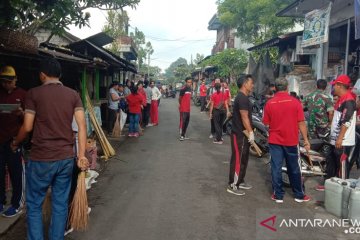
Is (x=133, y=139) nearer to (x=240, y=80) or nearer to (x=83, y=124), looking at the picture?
(x=240, y=80)

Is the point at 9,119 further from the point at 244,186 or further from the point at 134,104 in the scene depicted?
the point at 134,104

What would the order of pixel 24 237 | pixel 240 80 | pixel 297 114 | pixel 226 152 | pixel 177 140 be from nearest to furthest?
1. pixel 24 237
2. pixel 297 114
3. pixel 240 80
4. pixel 226 152
5. pixel 177 140

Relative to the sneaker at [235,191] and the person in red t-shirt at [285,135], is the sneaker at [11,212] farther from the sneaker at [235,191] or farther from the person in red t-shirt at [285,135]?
the person in red t-shirt at [285,135]

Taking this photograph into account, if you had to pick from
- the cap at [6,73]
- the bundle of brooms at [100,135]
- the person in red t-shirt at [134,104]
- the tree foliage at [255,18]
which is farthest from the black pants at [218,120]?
the tree foliage at [255,18]

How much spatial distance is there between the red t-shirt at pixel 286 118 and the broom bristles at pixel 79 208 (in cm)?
301

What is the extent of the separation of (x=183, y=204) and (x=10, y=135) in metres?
2.58

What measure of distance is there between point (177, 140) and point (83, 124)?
787cm

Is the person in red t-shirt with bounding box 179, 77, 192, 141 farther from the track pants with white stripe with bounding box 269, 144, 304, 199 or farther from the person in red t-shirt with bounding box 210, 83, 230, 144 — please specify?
the track pants with white stripe with bounding box 269, 144, 304, 199

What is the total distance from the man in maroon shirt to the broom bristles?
1111mm

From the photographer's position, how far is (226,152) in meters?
9.66

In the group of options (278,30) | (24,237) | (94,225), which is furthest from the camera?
(278,30)

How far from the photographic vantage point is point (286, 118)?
5562 millimetres

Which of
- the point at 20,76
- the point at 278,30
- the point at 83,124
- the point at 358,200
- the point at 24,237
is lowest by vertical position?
the point at 24,237

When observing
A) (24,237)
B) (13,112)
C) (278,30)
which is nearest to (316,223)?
(24,237)
